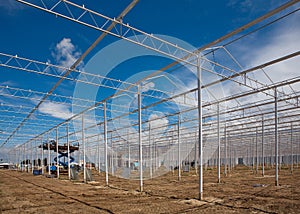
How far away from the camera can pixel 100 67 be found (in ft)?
46.0

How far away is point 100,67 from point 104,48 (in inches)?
93.7

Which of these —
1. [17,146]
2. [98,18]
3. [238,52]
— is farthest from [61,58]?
[17,146]

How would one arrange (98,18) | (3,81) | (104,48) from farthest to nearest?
1. (3,81)
2. (104,48)
3. (98,18)

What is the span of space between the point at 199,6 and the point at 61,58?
824cm

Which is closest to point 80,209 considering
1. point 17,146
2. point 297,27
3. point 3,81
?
point 297,27

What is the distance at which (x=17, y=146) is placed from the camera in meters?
58.0

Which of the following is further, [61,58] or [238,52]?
[61,58]

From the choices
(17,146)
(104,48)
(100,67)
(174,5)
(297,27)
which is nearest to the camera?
(174,5)

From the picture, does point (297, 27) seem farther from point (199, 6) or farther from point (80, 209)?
point (80, 209)

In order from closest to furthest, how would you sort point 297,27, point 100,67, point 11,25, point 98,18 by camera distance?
point 98,18
point 297,27
point 11,25
point 100,67

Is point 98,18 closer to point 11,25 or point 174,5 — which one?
point 174,5

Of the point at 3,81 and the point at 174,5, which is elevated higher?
the point at 174,5

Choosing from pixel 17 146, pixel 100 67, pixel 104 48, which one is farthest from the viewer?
pixel 17 146

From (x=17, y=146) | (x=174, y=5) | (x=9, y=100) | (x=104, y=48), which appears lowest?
(x=17, y=146)
